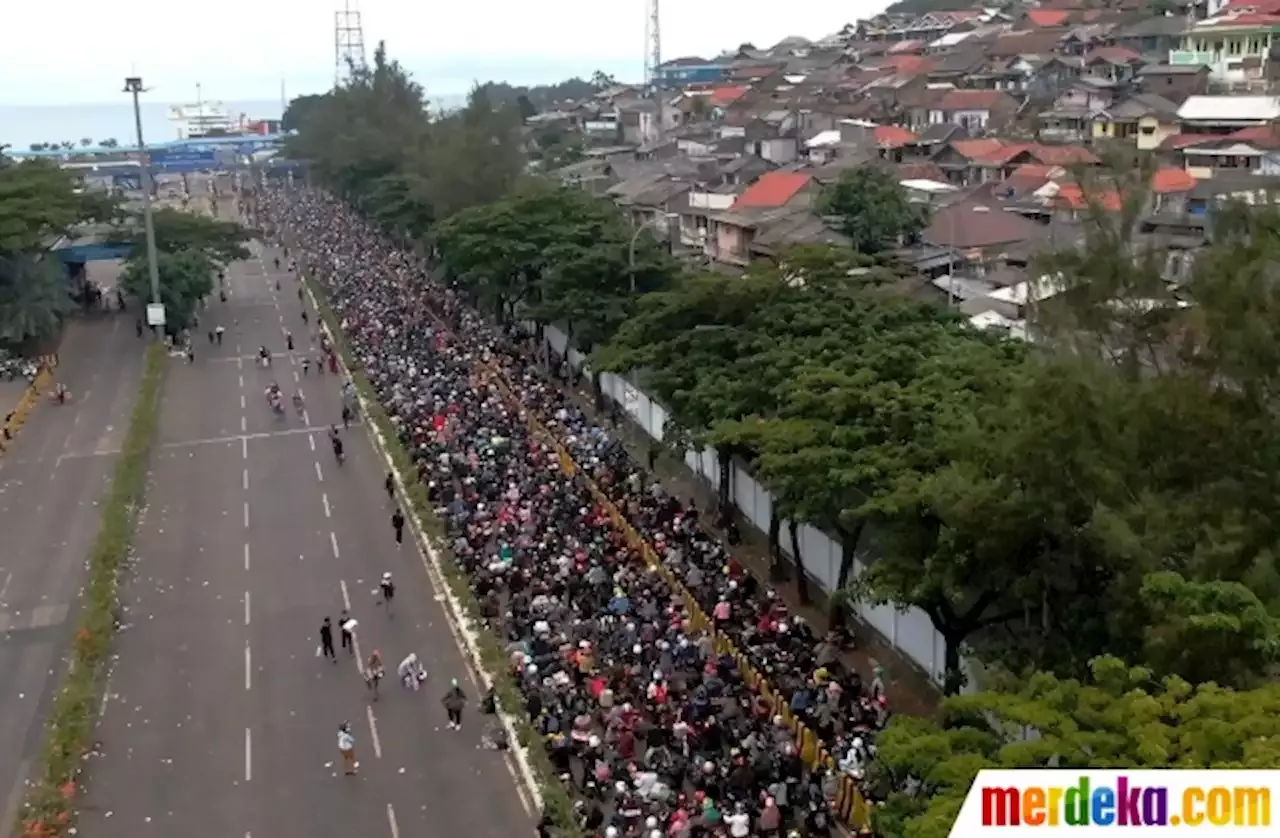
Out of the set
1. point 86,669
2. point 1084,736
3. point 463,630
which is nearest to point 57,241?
point 86,669

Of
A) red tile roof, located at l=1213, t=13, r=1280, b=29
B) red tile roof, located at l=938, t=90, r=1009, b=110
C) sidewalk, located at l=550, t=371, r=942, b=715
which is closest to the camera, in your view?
sidewalk, located at l=550, t=371, r=942, b=715

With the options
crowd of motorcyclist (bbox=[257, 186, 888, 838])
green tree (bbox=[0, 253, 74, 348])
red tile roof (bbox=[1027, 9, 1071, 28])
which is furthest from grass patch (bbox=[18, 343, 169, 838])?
red tile roof (bbox=[1027, 9, 1071, 28])

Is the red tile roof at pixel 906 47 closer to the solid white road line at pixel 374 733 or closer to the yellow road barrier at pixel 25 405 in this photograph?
the yellow road barrier at pixel 25 405

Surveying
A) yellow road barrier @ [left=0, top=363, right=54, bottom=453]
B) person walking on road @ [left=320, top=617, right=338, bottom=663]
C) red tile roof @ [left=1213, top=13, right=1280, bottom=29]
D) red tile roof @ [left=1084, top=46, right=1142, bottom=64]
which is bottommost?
person walking on road @ [left=320, top=617, right=338, bottom=663]

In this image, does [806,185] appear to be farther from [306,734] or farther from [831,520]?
[306,734]

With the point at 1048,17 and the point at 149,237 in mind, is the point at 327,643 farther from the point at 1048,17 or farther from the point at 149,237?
the point at 1048,17

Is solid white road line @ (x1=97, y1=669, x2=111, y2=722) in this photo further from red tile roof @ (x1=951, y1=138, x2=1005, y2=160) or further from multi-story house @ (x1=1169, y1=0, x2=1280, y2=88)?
multi-story house @ (x1=1169, y1=0, x2=1280, y2=88)

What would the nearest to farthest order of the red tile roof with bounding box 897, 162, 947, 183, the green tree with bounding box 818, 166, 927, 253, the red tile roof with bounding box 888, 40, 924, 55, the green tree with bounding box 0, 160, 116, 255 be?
the green tree with bounding box 818, 166, 927, 253 → the green tree with bounding box 0, 160, 116, 255 → the red tile roof with bounding box 897, 162, 947, 183 → the red tile roof with bounding box 888, 40, 924, 55
